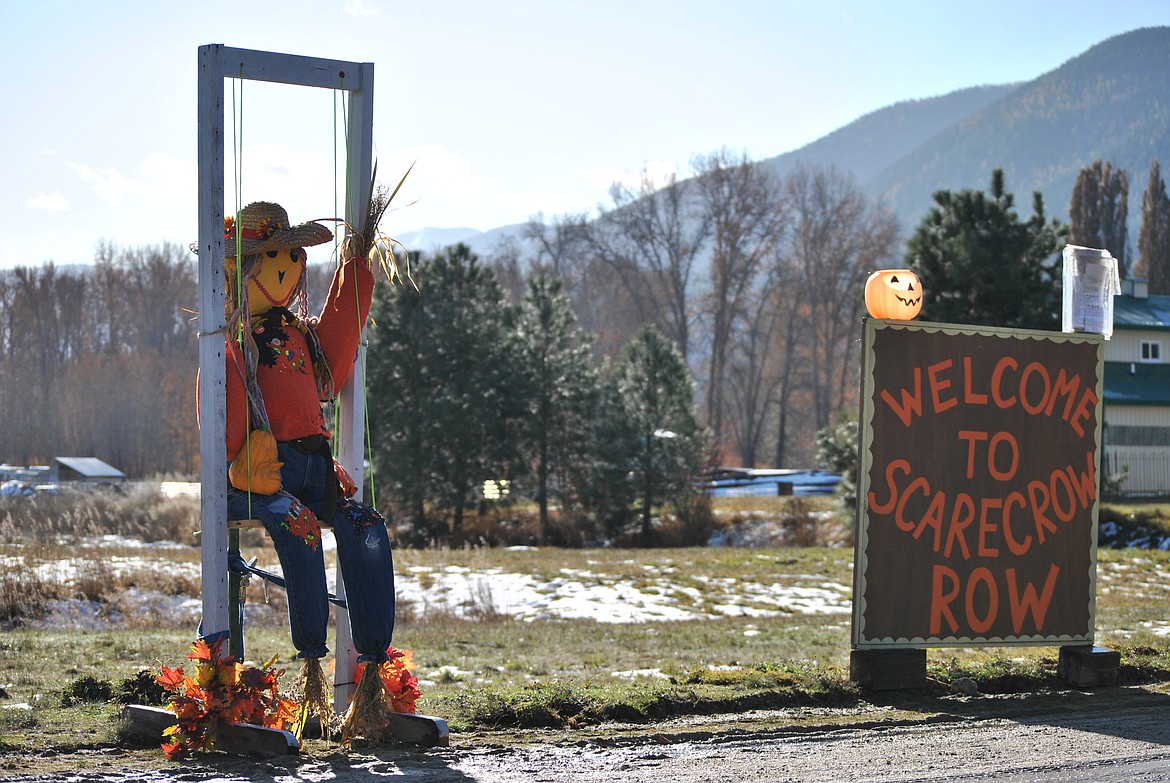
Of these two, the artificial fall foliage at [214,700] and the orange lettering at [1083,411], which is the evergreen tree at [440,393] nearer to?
the orange lettering at [1083,411]

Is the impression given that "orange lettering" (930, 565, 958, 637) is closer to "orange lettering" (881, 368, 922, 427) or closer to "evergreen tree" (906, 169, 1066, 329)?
"orange lettering" (881, 368, 922, 427)

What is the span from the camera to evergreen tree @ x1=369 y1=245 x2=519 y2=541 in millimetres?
27578

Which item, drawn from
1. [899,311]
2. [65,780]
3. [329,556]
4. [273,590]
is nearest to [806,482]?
[329,556]

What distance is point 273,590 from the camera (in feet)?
42.3

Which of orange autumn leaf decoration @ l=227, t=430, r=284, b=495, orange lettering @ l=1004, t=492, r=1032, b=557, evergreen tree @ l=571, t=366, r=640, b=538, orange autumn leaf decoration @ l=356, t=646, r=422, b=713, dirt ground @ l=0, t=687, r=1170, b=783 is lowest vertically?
evergreen tree @ l=571, t=366, r=640, b=538

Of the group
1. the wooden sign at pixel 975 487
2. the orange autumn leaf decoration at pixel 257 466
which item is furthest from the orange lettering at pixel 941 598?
the orange autumn leaf decoration at pixel 257 466

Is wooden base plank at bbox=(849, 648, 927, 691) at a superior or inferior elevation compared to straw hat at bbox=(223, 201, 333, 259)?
inferior

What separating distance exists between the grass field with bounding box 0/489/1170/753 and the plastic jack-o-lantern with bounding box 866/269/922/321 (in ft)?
6.60

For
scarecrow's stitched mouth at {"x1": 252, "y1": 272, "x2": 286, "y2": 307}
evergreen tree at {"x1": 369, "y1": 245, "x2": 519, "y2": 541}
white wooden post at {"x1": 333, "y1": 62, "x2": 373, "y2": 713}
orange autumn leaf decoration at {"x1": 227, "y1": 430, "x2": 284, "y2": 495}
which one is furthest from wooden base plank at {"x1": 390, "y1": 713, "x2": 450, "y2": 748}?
evergreen tree at {"x1": 369, "y1": 245, "x2": 519, "y2": 541}

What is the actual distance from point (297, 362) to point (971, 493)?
3.71m

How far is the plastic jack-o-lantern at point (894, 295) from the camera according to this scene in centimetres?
617

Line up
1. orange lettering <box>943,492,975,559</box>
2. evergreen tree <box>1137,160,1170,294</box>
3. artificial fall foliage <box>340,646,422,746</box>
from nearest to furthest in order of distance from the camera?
artificial fall foliage <box>340,646,422,746</box> → orange lettering <box>943,492,975,559</box> → evergreen tree <box>1137,160,1170,294</box>

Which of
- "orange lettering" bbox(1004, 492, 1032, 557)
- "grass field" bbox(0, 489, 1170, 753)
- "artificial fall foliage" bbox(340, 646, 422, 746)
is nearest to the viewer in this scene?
"artificial fall foliage" bbox(340, 646, 422, 746)

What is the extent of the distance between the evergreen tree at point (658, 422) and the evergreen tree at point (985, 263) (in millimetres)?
8018
